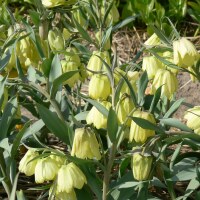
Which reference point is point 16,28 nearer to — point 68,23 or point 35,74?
point 35,74

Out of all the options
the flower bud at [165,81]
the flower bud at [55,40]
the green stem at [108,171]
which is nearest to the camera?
the green stem at [108,171]

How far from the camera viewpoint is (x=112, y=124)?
4.95ft

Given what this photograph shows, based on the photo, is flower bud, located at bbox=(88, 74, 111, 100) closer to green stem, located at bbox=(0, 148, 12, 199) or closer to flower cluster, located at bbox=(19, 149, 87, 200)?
flower cluster, located at bbox=(19, 149, 87, 200)

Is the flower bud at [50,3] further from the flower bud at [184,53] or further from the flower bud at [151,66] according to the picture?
the flower bud at [184,53]

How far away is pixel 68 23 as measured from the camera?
236cm

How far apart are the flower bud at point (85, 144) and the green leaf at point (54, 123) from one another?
162mm

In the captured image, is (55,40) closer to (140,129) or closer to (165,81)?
(165,81)

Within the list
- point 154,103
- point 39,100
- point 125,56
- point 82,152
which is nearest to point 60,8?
point 39,100

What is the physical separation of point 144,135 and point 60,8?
25.7 inches

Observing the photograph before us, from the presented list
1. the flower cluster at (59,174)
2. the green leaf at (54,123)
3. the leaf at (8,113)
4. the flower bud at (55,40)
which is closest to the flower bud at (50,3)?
the flower bud at (55,40)

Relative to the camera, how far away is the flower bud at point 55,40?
1.92m

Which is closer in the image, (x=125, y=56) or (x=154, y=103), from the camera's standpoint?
(x=154, y=103)

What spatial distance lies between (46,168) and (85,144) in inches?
4.7

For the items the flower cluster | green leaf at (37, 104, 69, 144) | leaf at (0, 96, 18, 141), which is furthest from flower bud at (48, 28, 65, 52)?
the flower cluster
